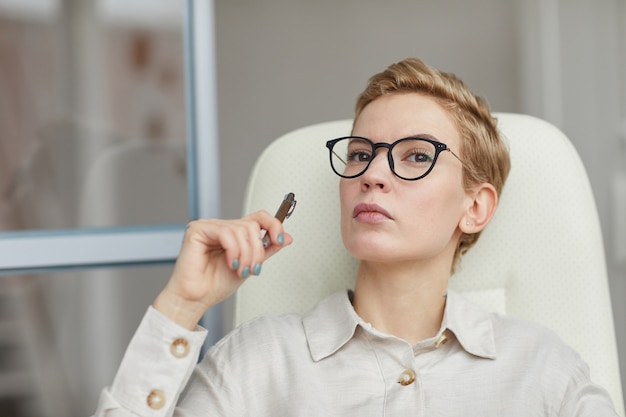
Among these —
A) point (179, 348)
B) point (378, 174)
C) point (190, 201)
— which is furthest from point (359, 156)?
point (190, 201)

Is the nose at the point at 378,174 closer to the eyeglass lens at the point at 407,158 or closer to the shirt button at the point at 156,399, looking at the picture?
the eyeglass lens at the point at 407,158

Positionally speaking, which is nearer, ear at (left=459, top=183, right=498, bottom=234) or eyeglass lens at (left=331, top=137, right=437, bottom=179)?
eyeglass lens at (left=331, top=137, right=437, bottom=179)

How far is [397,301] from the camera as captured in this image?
1.44 metres

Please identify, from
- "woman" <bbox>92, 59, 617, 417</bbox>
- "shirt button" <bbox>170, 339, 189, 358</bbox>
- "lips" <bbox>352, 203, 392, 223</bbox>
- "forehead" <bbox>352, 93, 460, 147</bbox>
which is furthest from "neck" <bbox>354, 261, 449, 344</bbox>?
"shirt button" <bbox>170, 339, 189, 358</bbox>

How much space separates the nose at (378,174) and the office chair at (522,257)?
31 centimetres

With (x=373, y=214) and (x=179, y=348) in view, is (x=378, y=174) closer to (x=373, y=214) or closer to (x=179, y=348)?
(x=373, y=214)

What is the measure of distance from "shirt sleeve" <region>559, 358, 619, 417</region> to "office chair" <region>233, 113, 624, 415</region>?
9.4 inches

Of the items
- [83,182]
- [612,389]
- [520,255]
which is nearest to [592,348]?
[612,389]

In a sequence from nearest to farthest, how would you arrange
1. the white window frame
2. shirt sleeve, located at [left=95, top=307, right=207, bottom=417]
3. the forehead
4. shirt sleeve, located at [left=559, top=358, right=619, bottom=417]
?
shirt sleeve, located at [left=95, top=307, right=207, bottom=417] → shirt sleeve, located at [left=559, top=358, right=619, bottom=417] → the forehead → the white window frame

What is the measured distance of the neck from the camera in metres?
1.44

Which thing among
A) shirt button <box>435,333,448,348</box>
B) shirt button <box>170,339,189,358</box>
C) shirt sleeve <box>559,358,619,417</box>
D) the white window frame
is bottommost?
shirt sleeve <box>559,358,619,417</box>

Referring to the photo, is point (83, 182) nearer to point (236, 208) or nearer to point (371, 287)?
point (371, 287)

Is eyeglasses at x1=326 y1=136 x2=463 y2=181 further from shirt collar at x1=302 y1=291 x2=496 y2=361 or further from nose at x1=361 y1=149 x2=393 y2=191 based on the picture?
shirt collar at x1=302 y1=291 x2=496 y2=361

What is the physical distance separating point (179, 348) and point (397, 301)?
415 millimetres
